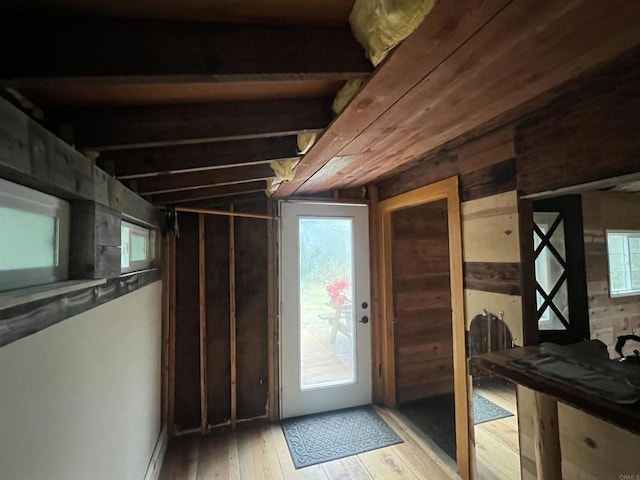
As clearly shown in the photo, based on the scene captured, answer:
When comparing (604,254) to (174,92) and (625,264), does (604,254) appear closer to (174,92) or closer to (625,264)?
(625,264)

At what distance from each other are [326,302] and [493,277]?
5.70 feet

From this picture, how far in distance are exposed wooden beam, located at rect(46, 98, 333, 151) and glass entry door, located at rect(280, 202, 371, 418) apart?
73.5 inches

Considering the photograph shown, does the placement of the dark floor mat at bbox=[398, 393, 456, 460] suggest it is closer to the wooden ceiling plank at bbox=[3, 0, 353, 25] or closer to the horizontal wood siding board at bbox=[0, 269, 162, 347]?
the horizontal wood siding board at bbox=[0, 269, 162, 347]

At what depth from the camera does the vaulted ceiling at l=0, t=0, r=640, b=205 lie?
0.71m

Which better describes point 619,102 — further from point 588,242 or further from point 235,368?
point 235,368

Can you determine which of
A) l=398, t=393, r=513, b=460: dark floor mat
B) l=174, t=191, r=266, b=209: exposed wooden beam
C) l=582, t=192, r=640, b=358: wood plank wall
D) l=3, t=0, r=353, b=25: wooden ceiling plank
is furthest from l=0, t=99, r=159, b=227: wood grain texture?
l=582, t=192, r=640, b=358: wood plank wall

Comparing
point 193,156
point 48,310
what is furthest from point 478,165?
point 48,310

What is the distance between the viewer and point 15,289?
0.85 m

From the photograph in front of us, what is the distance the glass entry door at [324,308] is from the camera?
121 inches

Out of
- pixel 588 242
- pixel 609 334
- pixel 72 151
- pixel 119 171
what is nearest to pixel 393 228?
pixel 588 242

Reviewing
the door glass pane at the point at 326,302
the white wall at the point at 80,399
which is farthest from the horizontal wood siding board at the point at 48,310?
the door glass pane at the point at 326,302

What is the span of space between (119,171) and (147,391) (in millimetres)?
1603

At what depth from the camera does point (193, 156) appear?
1.62 m

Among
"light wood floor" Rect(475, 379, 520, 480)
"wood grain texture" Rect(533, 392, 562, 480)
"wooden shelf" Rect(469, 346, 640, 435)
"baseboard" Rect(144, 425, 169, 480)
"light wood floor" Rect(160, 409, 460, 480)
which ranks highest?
"wooden shelf" Rect(469, 346, 640, 435)
